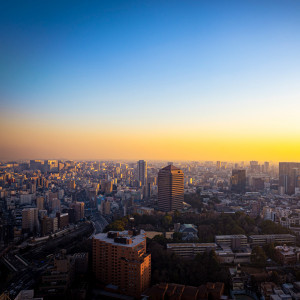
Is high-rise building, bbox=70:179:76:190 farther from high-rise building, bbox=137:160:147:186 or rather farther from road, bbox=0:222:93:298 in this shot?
road, bbox=0:222:93:298

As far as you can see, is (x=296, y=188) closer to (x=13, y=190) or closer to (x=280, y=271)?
(x=280, y=271)

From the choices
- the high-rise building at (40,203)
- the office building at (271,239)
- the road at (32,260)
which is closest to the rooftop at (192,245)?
the office building at (271,239)

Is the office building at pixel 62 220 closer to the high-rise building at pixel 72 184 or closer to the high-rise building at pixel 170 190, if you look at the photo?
the high-rise building at pixel 170 190

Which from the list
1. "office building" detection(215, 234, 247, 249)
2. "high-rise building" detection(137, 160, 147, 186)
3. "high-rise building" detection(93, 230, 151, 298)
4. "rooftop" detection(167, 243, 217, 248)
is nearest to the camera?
"high-rise building" detection(93, 230, 151, 298)

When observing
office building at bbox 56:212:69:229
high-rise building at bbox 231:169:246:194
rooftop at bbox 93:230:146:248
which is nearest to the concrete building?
office building at bbox 56:212:69:229

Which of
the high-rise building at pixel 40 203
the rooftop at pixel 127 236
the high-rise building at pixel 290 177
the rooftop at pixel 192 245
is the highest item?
the high-rise building at pixel 290 177

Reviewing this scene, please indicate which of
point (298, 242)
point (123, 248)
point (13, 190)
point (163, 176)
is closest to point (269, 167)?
point (163, 176)
